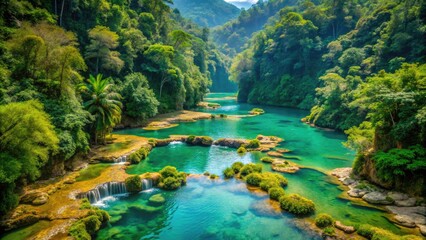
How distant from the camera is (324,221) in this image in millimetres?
17547

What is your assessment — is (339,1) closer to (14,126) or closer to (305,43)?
(305,43)

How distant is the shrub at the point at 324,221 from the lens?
1753cm

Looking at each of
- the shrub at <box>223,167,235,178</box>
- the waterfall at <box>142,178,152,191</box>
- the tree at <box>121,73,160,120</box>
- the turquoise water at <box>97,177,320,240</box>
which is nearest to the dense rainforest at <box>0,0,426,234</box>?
the tree at <box>121,73,160,120</box>

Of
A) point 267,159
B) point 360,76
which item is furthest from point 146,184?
point 360,76

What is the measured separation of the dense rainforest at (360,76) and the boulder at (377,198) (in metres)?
1.38

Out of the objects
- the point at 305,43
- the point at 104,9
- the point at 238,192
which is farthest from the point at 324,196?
the point at 305,43

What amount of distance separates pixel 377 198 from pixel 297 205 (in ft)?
22.1

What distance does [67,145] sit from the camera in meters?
23.7

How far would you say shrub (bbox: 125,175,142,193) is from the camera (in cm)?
2303

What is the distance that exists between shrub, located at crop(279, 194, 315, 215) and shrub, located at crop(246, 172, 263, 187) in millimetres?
4288

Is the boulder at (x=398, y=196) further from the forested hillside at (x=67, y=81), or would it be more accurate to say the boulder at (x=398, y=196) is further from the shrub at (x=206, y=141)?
the forested hillside at (x=67, y=81)

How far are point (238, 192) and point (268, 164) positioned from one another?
27.4 ft

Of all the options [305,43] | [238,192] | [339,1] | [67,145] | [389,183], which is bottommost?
[238,192]

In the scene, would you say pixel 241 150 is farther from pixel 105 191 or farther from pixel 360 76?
pixel 360 76
